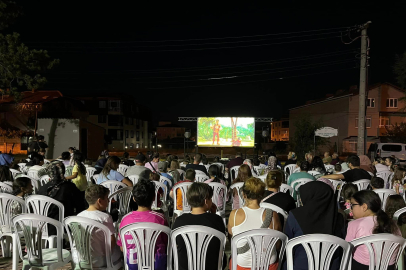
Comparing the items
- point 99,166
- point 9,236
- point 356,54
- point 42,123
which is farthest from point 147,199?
point 42,123

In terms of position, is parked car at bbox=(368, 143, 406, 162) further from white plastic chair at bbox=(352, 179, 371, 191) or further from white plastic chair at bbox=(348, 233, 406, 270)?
white plastic chair at bbox=(348, 233, 406, 270)

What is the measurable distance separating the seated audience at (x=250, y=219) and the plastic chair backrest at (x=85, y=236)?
3.66 feet

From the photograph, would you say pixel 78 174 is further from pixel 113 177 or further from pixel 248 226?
pixel 248 226

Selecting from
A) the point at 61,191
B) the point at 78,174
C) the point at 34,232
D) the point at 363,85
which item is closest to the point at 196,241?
the point at 34,232

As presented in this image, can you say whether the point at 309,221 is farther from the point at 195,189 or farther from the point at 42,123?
the point at 42,123

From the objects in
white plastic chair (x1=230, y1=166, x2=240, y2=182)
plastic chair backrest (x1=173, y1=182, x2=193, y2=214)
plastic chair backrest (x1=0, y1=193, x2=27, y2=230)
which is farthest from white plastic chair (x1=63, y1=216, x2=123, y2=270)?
white plastic chair (x1=230, y1=166, x2=240, y2=182)

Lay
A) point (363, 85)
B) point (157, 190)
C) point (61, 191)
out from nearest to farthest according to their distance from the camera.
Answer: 1. point (61, 191)
2. point (157, 190)
3. point (363, 85)

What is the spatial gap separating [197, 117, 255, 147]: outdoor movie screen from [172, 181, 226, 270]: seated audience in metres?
16.5

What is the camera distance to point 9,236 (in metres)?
4.16

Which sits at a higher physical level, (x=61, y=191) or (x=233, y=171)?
(x=61, y=191)

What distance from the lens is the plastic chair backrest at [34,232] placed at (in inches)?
111

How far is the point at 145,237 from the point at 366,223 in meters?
1.87

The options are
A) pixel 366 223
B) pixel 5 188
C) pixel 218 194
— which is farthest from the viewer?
pixel 218 194

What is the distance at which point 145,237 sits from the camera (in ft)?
8.43
